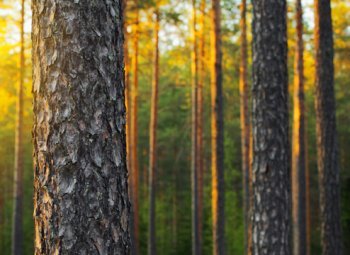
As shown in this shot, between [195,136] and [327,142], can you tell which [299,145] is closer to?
[195,136]

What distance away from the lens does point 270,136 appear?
5.80 m

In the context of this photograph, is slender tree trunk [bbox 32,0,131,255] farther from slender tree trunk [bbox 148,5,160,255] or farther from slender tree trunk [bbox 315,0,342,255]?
slender tree trunk [bbox 148,5,160,255]

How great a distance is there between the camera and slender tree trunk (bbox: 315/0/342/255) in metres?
9.17

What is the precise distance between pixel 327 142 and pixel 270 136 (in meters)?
3.74

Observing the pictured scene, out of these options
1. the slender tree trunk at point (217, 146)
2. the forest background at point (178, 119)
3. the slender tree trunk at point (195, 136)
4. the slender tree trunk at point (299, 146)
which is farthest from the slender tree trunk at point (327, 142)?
the slender tree trunk at point (195, 136)

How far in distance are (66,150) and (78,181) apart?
0.48ft

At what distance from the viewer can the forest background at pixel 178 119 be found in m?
18.1

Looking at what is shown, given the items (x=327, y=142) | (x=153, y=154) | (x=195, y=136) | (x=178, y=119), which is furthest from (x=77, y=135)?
(x=178, y=119)

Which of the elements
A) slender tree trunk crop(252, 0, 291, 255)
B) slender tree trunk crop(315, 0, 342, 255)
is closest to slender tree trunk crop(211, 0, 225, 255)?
slender tree trunk crop(315, 0, 342, 255)

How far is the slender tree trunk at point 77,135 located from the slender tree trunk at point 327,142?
7227mm

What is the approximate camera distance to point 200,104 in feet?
63.8

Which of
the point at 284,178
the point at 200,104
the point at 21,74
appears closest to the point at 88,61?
the point at 284,178

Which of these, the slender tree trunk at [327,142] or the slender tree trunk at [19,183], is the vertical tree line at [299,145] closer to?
the slender tree trunk at [327,142]

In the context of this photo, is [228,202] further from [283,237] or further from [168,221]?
[283,237]
